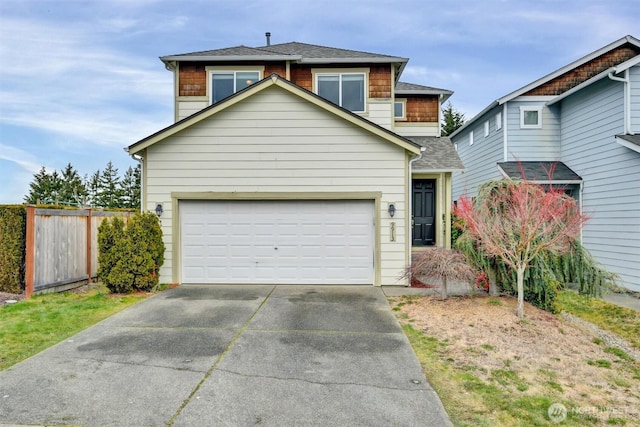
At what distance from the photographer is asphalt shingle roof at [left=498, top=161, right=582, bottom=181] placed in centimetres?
1270

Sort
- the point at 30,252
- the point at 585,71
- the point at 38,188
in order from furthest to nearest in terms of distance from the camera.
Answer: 1. the point at 38,188
2. the point at 585,71
3. the point at 30,252

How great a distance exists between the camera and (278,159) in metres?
10.4

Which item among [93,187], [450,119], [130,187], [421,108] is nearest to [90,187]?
[93,187]

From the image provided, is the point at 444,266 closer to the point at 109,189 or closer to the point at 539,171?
the point at 539,171

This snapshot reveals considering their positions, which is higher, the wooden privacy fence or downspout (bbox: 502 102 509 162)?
downspout (bbox: 502 102 509 162)

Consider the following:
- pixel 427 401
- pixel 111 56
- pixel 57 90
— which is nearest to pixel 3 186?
pixel 57 90

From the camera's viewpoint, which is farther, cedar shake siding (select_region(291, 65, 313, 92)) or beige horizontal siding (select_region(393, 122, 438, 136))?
beige horizontal siding (select_region(393, 122, 438, 136))

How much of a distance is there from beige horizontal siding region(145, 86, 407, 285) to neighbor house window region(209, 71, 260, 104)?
2944mm

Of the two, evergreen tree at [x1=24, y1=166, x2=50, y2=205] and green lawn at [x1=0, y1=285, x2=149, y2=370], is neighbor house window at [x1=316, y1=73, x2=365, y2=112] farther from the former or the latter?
evergreen tree at [x1=24, y1=166, x2=50, y2=205]

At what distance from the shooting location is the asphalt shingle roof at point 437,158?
40.3 feet

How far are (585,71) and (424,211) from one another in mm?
7764

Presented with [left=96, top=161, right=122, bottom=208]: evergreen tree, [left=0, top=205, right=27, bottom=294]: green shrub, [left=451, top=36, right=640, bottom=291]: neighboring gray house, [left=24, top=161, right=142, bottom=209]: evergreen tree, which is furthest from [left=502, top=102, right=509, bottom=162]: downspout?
[left=96, top=161, right=122, bottom=208]: evergreen tree

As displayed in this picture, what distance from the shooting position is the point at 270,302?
329 inches

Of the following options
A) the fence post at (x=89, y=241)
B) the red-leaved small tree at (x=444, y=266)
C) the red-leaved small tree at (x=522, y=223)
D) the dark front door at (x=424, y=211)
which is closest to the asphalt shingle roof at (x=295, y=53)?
the dark front door at (x=424, y=211)
